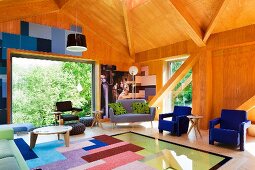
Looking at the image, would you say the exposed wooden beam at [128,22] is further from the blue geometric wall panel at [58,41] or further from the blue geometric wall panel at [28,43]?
the blue geometric wall panel at [28,43]

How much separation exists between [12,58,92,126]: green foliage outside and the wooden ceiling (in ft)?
5.08

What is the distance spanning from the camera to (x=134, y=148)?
151 inches

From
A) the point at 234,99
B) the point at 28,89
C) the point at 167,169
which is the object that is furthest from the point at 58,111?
the point at 234,99

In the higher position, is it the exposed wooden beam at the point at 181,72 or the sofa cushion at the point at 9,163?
the exposed wooden beam at the point at 181,72

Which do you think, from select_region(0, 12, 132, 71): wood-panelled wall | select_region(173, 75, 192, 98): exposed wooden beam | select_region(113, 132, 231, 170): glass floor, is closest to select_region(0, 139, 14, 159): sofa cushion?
select_region(113, 132, 231, 170): glass floor

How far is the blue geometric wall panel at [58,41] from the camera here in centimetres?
606

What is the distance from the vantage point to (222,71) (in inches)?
222

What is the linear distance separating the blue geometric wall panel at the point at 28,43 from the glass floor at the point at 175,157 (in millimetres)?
4047

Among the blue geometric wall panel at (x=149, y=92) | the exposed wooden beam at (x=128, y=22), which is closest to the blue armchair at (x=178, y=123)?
the blue geometric wall panel at (x=149, y=92)

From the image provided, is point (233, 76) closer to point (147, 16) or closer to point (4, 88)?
point (147, 16)

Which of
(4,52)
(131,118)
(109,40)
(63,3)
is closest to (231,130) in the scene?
(131,118)

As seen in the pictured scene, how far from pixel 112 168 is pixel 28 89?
15.1 ft

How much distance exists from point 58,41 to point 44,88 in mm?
1757

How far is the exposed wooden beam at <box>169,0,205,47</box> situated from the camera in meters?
4.61
